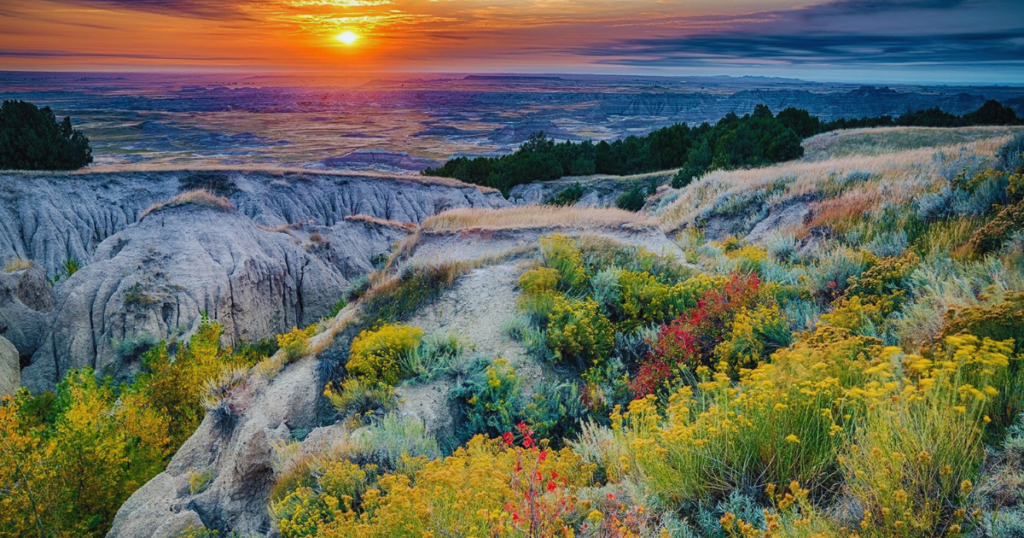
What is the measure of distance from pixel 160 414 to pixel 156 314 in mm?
7779

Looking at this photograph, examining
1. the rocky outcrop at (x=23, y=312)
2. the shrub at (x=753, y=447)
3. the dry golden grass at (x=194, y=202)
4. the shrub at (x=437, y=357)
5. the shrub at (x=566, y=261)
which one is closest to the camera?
the shrub at (x=753, y=447)

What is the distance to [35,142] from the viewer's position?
4116 centimetres

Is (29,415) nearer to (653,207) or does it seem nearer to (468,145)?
(653,207)

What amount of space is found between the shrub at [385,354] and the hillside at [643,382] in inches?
2.1

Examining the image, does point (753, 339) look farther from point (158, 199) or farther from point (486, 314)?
point (158, 199)

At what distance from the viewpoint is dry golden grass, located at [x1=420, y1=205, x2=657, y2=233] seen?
614 inches

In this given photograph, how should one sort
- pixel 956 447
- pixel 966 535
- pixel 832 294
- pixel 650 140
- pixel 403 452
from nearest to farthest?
pixel 966 535, pixel 956 447, pixel 403 452, pixel 832 294, pixel 650 140

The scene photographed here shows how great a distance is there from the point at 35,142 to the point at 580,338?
51312 millimetres

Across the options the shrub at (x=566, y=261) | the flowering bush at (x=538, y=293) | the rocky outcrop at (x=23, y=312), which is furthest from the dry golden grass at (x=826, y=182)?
the rocky outcrop at (x=23, y=312)

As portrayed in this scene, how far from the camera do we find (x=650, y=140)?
62.3m

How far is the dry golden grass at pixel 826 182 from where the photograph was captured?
13.1 meters

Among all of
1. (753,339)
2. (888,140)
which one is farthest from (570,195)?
(753,339)

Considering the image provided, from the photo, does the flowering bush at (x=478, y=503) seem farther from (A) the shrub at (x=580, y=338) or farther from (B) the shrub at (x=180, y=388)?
(B) the shrub at (x=180, y=388)

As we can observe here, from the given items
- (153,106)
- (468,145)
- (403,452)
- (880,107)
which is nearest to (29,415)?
(403,452)
